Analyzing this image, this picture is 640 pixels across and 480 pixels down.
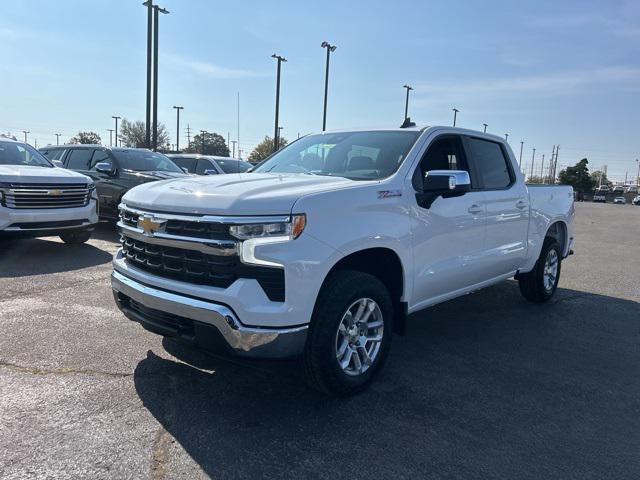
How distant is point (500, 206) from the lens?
17.0 ft

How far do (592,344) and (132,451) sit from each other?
424 centimetres

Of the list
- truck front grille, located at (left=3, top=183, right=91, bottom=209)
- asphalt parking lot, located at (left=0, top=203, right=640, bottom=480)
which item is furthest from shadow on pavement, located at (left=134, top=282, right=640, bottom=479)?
truck front grille, located at (left=3, top=183, right=91, bottom=209)

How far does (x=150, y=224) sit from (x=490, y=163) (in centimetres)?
346

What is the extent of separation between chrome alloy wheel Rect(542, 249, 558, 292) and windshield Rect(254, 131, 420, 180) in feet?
9.89

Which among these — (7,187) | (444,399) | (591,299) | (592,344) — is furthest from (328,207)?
(7,187)

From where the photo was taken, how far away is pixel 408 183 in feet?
13.0

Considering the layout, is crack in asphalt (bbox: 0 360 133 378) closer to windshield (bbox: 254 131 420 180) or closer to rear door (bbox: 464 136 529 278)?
windshield (bbox: 254 131 420 180)

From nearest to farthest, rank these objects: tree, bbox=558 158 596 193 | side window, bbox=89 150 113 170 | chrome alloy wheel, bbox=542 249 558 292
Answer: chrome alloy wheel, bbox=542 249 558 292, side window, bbox=89 150 113 170, tree, bbox=558 158 596 193

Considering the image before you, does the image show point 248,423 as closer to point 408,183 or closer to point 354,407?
point 354,407

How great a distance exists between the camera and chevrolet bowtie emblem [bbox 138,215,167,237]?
338 cm

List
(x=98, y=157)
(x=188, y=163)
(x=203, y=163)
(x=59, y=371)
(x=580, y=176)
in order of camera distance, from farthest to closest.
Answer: (x=580, y=176) → (x=188, y=163) → (x=203, y=163) → (x=98, y=157) → (x=59, y=371)

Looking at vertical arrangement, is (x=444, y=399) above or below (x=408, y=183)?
below

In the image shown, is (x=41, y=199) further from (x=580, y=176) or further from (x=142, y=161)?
(x=580, y=176)

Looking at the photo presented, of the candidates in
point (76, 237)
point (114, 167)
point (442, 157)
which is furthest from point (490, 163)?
point (114, 167)
